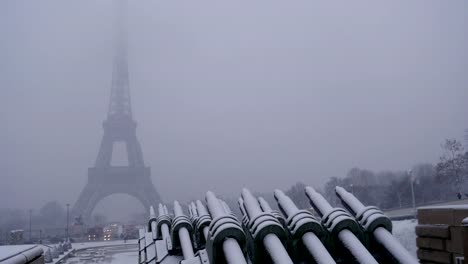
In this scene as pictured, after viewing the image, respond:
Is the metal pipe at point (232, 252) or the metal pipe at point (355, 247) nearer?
the metal pipe at point (232, 252)

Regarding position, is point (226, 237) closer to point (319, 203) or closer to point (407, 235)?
point (319, 203)

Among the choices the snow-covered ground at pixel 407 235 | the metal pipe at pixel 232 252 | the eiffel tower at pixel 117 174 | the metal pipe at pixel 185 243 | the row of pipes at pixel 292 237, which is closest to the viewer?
the metal pipe at pixel 232 252

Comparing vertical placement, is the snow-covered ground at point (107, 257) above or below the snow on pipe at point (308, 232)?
below

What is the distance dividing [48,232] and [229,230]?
103138 mm

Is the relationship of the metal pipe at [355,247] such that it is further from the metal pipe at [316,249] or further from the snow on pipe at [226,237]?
the snow on pipe at [226,237]

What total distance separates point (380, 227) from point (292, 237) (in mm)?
1695

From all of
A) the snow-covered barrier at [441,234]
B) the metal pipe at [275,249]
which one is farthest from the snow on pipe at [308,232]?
the snow-covered barrier at [441,234]

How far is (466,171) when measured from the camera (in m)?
52.6

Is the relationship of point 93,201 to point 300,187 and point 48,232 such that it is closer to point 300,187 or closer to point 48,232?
point 48,232

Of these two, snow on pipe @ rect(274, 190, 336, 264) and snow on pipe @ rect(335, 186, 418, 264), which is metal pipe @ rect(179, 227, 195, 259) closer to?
snow on pipe @ rect(274, 190, 336, 264)

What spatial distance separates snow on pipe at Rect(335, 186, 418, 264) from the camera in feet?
22.4

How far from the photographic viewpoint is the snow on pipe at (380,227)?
684 cm

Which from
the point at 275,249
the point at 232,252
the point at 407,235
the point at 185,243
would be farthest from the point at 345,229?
the point at 407,235

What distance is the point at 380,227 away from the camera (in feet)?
25.4
